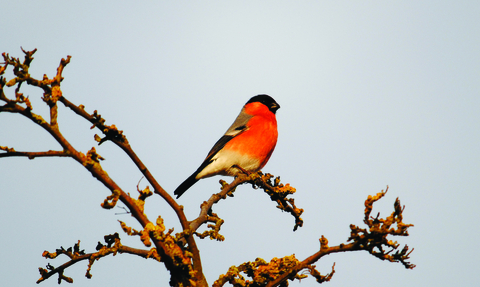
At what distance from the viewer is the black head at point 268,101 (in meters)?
7.66

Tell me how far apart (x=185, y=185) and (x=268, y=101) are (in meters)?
2.46

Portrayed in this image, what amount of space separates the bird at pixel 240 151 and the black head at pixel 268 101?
29.6 inches

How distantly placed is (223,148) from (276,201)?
259 centimetres

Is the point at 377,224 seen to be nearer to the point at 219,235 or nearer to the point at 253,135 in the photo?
the point at 219,235

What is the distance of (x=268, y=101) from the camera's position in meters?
→ 7.80

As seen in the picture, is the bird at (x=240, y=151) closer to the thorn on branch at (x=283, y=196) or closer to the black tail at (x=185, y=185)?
the black tail at (x=185, y=185)

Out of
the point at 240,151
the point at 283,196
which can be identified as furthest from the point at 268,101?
the point at 283,196

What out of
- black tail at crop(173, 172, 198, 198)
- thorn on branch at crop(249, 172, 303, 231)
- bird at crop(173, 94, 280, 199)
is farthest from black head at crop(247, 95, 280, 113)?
thorn on branch at crop(249, 172, 303, 231)

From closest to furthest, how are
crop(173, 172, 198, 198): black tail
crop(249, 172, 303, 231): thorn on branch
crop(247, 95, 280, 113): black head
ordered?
crop(249, 172, 303, 231): thorn on branch → crop(173, 172, 198, 198): black tail → crop(247, 95, 280, 113): black head

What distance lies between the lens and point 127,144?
2.67 m

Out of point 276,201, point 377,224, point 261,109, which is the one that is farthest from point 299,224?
point 261,109

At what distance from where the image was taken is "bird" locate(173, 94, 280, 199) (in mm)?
6285

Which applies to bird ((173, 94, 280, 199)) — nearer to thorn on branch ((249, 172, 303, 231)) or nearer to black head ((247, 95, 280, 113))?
black head ((247, 95, 280, 113))

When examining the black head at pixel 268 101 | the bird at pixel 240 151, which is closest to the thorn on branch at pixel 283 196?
the bird at pixel 240 151
